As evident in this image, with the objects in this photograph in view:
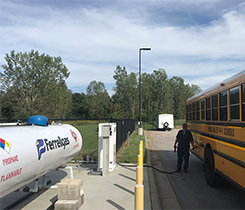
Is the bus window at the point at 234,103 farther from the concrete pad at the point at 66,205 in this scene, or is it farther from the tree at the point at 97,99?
the tree at the point at 97,99

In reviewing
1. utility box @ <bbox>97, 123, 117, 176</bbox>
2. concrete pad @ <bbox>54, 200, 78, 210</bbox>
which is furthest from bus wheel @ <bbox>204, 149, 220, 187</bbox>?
concrete pad @ <bbox>54, 200, 78, 210</bbox>

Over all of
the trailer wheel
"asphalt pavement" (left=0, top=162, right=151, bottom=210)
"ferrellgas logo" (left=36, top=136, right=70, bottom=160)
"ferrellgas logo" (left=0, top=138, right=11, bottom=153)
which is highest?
"ferrellgas logo" (left=0, top=138, right=11, bottom=153)

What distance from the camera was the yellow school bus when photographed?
15.0ft

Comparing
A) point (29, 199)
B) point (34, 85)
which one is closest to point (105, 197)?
point (29, 199)

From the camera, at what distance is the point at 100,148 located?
7945 millimetres

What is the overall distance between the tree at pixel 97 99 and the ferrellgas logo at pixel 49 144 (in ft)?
206

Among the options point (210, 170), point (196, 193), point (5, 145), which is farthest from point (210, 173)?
point (5, 145)

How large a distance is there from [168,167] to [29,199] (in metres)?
5.56

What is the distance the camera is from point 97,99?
73.7 meters

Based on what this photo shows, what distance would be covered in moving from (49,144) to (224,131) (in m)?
3.92

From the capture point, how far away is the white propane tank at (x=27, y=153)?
143 inches

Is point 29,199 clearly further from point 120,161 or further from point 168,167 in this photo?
point 168,167

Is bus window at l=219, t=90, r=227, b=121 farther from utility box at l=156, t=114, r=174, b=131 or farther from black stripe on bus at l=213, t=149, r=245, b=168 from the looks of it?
utility box at l=156, t=114, r=174, b=131

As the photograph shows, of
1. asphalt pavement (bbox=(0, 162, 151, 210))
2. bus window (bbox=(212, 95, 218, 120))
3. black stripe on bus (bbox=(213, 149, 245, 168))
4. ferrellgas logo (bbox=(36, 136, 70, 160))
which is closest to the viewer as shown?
black stripe on bus (bbox=(213, 149, 245, 168))
